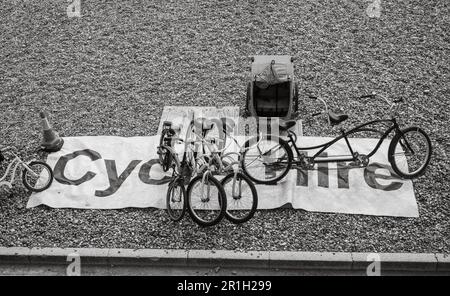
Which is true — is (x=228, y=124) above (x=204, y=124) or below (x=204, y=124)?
above

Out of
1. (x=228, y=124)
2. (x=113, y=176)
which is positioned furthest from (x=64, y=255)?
(x=228, y=124)

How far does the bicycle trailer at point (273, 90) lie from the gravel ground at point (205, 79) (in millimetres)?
464

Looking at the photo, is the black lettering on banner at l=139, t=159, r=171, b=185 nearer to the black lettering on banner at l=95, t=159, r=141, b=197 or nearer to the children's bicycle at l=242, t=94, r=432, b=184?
the black lettering on banner at l=95, t=159, r=141, b=197

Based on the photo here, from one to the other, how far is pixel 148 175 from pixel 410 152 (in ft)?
12.2

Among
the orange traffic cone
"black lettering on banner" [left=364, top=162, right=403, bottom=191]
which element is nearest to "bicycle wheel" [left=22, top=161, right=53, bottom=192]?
the orange traffic cone

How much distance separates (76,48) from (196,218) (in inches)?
213

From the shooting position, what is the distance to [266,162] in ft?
23.1

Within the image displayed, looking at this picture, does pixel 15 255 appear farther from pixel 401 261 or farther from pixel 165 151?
pixel 401 261

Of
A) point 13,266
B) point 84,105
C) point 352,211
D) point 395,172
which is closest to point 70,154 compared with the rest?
point 84,105

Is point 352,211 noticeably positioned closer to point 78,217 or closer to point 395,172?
point 395,172

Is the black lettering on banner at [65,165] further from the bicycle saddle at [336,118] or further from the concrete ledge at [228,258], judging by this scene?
the bicycle saddle at [336,118]

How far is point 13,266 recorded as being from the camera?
20.2 feet

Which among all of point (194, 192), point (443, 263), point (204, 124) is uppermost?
point (204, 124)

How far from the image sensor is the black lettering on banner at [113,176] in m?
6.96
